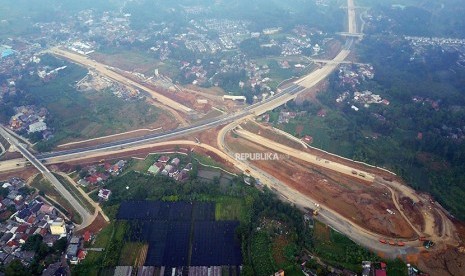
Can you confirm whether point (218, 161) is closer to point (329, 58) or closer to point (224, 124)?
point (224, 124)

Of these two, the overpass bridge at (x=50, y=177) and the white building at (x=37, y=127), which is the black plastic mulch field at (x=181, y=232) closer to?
the overpass bridge at (x=50, y=177)

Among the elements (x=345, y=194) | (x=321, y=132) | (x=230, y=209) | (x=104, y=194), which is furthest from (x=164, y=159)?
(x=321, y=132)

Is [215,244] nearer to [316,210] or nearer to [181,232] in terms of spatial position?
[181,232]

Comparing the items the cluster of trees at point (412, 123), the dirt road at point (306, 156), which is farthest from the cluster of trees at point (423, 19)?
the dirt road at point (306, 156)

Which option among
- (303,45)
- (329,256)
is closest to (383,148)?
(329,256)

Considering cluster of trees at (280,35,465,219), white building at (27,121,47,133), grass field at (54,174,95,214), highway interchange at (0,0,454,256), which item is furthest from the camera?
white building at (27,121,47,133)

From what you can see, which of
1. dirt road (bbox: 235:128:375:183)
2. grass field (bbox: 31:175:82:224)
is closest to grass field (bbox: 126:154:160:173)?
grass field (bbox: 31:175:82:224)

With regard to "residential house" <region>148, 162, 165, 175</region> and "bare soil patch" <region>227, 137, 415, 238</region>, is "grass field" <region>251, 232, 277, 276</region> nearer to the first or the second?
"bare soil patch" <region>227, 137, 415, 238</region>
